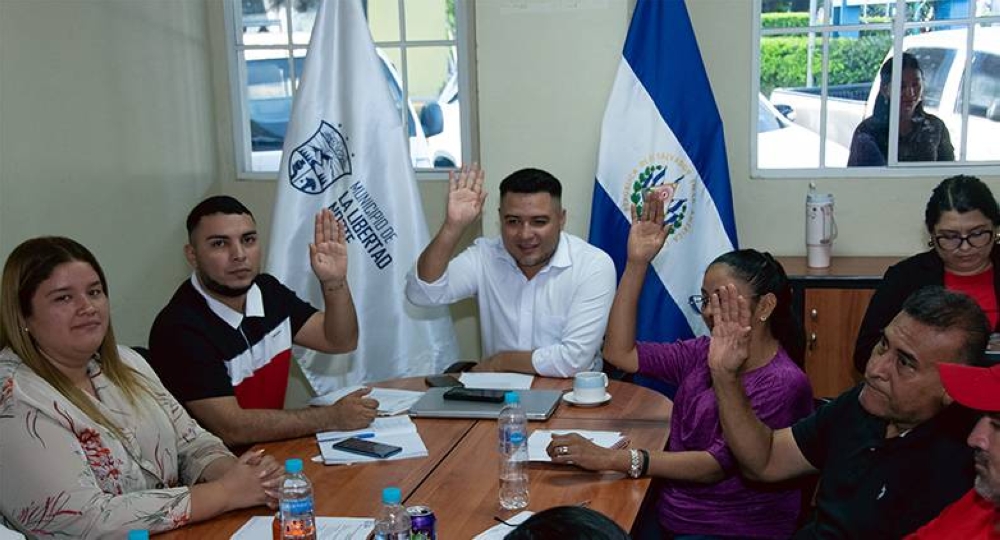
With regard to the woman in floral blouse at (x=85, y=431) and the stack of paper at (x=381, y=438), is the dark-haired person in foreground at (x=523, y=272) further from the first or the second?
the woman in floral blouse at (x=85, y=431)

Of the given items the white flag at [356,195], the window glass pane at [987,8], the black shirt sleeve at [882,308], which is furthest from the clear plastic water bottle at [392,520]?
the window glass pane at [987,8]

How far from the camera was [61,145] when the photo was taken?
3.50 m

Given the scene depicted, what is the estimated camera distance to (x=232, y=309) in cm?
286

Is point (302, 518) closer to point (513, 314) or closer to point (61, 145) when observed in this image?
point (513, 314)

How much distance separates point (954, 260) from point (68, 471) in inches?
111

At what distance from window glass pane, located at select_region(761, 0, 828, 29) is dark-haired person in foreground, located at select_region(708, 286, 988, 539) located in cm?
244

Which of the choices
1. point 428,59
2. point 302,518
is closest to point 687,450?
point 302,518

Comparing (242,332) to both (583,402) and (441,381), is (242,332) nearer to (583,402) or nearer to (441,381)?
(441,381)

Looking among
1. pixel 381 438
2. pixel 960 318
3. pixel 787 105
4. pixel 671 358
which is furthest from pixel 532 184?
pixel 960 318

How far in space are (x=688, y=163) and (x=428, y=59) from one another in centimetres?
138

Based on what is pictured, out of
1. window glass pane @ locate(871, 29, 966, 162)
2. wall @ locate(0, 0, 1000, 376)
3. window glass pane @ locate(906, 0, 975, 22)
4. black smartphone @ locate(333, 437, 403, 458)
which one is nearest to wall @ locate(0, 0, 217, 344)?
wall @ locate(0, 0, 1000, 376)

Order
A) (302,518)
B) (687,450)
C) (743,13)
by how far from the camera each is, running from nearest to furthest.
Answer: (302,518), (687,450), (743,13)

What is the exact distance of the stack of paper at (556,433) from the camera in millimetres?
2354

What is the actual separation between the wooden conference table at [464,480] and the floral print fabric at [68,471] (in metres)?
0.10
